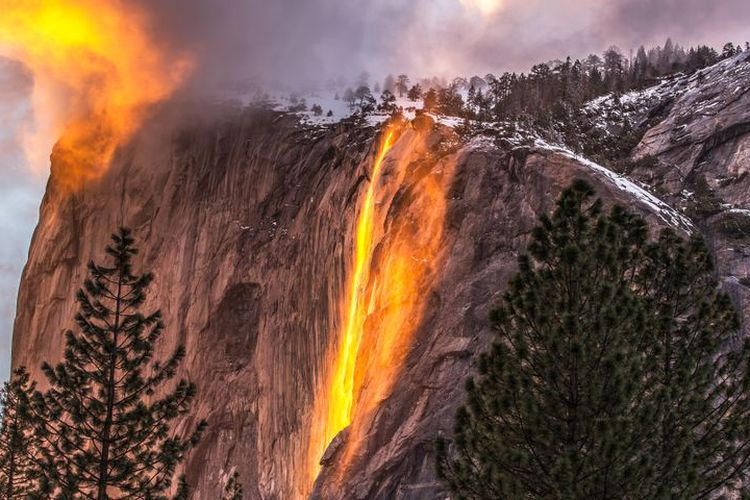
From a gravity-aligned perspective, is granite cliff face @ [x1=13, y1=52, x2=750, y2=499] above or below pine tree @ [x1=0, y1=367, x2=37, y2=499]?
above

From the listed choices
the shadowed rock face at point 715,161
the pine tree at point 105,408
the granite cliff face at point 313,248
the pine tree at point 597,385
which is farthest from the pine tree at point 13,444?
the shadowed rock face at point 715,161

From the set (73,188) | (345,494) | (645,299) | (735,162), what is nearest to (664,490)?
(645,299)

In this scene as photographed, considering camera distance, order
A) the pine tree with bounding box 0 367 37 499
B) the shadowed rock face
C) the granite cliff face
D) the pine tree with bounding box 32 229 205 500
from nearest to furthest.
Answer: the pine tree with bounding box 32 229 205 500
the pine tree with bounding box 0 367 37 499
the granite cliff face
the shadowed rock face

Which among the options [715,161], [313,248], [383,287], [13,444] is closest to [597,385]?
[13,444]

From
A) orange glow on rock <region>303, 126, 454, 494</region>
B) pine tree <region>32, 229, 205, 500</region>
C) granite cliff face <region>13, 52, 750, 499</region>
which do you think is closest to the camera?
pine tree <region>32, 229, 205, 500</region>

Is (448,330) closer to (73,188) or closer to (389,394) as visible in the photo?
(389,394)

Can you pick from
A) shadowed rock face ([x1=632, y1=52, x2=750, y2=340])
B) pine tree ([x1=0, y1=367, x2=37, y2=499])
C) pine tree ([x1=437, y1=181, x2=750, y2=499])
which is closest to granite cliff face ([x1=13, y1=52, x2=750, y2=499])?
shadowed rock face ([x1=632, y1=52, x2=750, y2=340])

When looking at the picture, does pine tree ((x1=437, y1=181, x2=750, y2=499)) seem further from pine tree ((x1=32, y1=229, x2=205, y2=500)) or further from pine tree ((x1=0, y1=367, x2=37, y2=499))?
pine tree ((x1=0, y1=367, x2=37, y2=499))

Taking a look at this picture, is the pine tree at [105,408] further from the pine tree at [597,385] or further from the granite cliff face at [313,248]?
the granite cliff face at [313,248]
